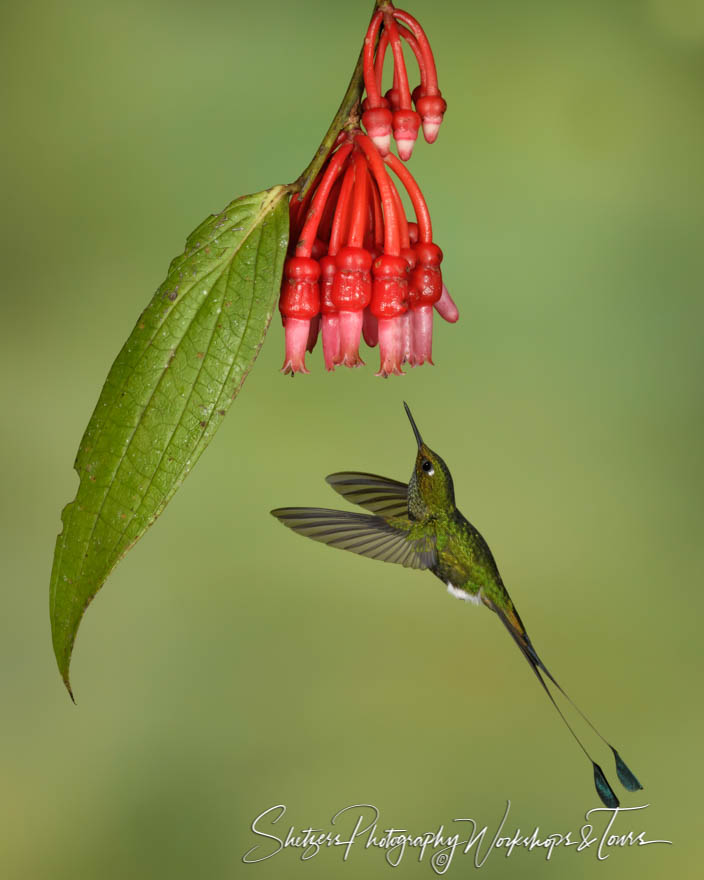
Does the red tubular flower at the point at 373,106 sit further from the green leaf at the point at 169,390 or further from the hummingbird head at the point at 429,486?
the hummingbird head at the point at 429,486

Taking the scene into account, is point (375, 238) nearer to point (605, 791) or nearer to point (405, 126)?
point (405, 126)

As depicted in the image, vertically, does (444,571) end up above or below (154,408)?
below

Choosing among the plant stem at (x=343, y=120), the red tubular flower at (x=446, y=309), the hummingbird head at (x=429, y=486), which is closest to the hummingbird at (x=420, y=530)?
the hummingbird head at (x=429, y=486)

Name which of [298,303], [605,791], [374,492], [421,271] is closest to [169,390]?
[298,303]

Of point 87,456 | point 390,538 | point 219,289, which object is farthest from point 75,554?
point 390,538

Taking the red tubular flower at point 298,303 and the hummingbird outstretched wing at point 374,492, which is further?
the hummingbird outstretched wing at point 374,492

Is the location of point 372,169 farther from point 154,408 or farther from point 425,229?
point 154,408
